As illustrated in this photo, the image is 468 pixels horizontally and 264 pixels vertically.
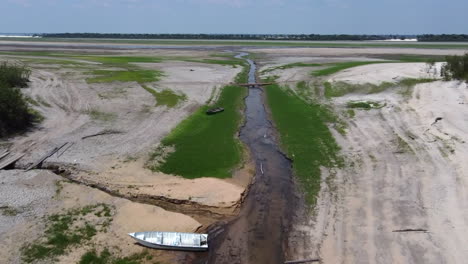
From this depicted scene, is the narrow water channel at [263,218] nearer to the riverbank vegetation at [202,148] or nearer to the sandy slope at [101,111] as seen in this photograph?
the riverbank vegetation at [202,148]

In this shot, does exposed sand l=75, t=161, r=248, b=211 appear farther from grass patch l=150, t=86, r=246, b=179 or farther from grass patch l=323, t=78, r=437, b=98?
grass patch l=323, t=78, r=437, b=98

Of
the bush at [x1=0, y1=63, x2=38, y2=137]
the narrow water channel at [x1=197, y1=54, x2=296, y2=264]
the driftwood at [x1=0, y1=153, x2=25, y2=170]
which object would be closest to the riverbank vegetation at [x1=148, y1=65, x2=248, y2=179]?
the narrow water channel at [x1=197, y1=54, x2=296, y2=264]

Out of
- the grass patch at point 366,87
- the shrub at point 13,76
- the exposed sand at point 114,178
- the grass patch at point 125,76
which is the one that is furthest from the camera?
the grass patch at point 125,76

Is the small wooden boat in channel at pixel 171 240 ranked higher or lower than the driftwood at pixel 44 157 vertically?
lower

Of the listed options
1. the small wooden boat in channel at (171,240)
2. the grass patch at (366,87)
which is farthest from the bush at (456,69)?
the small wooden boat in channel at (171,240)

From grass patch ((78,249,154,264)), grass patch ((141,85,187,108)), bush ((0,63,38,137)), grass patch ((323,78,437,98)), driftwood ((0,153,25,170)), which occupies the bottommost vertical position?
grass patch ((78,249,154,264))

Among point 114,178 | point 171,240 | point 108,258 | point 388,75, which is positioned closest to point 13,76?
point 114,178
